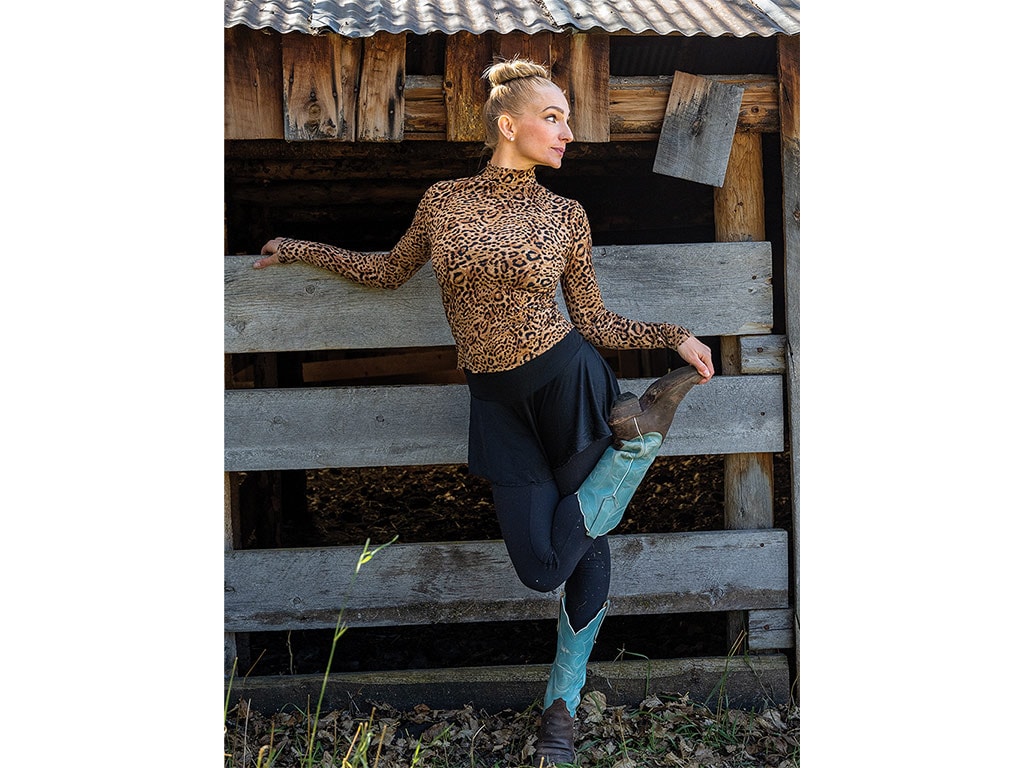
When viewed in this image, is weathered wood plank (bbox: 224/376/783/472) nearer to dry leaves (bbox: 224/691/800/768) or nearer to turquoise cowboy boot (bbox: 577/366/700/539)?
turquoise cowboy boot (bbox: 577/366/700/539)

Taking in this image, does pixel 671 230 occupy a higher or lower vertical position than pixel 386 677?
higher

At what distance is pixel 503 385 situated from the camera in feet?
10.4

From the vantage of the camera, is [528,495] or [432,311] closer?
[528,495]

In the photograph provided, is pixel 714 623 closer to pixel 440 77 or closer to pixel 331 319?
pixel 331 319

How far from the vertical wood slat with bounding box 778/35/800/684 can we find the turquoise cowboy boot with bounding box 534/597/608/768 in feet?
3.70

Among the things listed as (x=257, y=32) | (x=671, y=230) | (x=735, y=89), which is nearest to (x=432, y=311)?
(x=257, y=32)

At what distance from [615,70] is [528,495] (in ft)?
7.59

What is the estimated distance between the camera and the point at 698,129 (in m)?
3.83

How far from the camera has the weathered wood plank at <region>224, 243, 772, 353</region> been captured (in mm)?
3832

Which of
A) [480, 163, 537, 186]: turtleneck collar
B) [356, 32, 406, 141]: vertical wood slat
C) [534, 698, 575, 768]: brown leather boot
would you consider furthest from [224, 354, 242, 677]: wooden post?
[480, 163, 537, 186]: turtleneck collar

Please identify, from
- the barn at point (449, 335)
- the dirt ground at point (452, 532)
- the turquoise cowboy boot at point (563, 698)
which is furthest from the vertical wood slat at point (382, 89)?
the dirt ground at point (452, 532)

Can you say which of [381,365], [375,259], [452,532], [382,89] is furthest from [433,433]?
[381,365]

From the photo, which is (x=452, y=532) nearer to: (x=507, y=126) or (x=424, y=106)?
(x=424, y=106)

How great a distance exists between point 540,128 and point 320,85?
988 mm
